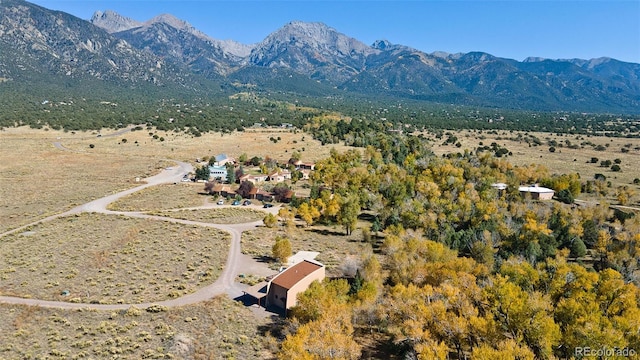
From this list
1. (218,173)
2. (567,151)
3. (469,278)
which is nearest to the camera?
(469,278)

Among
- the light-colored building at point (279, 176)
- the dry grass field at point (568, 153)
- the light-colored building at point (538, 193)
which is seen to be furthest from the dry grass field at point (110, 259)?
the dry grass field at point (568, 153)

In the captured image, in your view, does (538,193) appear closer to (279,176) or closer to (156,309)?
(279,176)

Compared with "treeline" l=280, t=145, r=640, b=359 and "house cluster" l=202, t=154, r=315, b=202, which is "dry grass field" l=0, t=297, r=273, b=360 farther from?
"house cluster" l=202, t=154, r=315, b=202

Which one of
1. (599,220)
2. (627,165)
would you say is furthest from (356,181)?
(627,165)

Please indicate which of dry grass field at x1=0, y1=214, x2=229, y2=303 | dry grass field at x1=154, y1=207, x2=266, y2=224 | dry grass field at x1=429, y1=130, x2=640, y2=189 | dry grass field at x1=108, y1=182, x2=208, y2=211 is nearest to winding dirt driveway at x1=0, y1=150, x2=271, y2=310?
dry grass field at x1=0, y1=214, x2=229, y2=303

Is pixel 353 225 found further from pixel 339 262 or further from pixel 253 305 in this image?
pixel 253 305

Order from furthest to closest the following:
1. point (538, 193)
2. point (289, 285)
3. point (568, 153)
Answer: point (568, 153), point (538, 193), point (289, 285)

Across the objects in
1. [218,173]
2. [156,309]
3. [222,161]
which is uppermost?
[222,161]

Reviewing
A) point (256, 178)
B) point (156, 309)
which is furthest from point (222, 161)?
point (156, 309)
